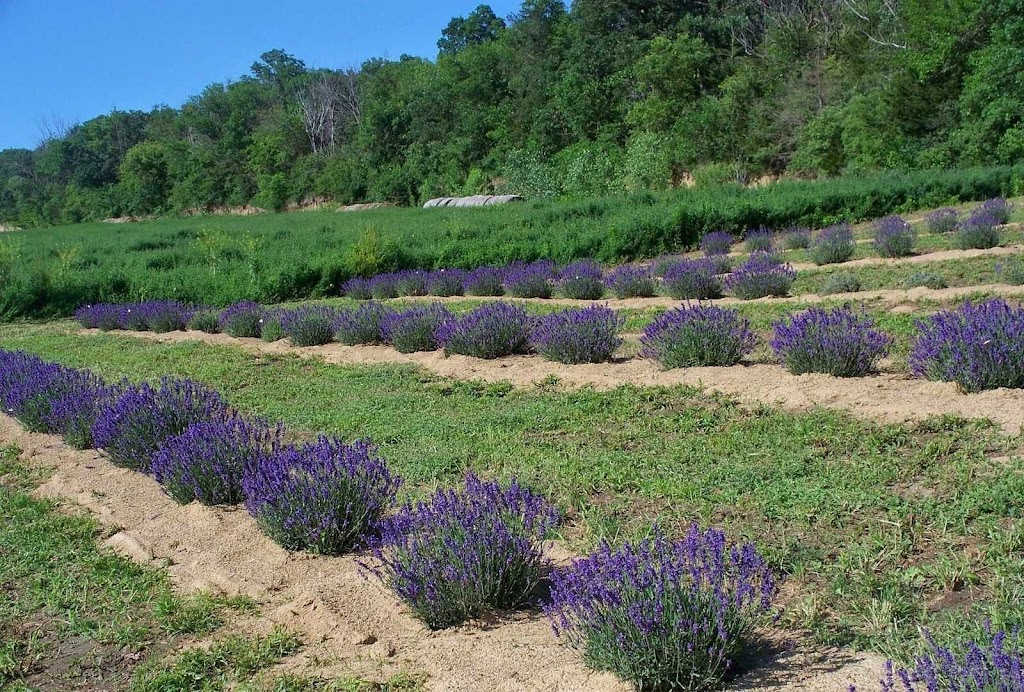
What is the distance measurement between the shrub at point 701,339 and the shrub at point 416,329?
2957 mm

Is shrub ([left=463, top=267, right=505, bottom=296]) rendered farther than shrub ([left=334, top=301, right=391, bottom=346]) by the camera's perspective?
Yes

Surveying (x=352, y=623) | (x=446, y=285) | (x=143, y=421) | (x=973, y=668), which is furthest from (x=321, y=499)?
(x=446, y=285)

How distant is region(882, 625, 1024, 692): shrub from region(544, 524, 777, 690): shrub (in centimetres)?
51

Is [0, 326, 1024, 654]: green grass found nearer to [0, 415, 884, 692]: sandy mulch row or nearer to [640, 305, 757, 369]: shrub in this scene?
[0, 415, 884, 692]: sandy mulch row

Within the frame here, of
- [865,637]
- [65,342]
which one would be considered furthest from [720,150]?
[865,637]

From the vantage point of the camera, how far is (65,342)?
13.4 meters

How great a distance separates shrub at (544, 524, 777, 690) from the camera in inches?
109

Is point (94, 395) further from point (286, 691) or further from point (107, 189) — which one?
point (107, 189)

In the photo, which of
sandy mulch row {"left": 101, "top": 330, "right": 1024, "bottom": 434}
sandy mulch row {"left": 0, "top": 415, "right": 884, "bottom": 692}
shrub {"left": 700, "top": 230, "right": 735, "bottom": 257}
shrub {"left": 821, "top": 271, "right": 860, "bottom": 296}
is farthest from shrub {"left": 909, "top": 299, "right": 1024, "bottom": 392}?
shrub {"left": 700, "top": 230, "right": 735, "bottom": 257}

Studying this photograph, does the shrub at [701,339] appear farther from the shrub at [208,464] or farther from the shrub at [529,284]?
the shrub at [529,284]

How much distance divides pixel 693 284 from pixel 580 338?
18.1ft

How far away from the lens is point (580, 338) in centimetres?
812

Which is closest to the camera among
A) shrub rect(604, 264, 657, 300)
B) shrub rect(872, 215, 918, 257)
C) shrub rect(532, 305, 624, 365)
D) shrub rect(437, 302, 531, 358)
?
shrub rect(532, 305, 624, 365)

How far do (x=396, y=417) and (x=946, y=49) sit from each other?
32.3m
